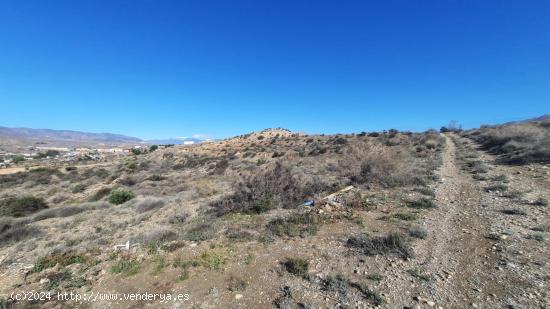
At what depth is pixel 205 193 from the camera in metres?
15.4

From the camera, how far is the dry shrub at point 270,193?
10.5 meters

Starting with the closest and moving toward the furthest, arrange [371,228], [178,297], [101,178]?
[178,297] → [371,228] → [101,178]

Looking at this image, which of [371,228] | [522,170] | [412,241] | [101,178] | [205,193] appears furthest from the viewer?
[101,178]

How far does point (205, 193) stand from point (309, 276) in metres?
11.0

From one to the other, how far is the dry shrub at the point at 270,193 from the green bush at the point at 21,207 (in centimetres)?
1263

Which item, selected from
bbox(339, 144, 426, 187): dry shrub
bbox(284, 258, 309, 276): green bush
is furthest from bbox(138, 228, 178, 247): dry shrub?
bbox(339, 144, 426, 187): dry shrub

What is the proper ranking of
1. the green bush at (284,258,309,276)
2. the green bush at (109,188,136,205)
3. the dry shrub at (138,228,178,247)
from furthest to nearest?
the green bush at (109,188,136,205) → the dry shrub at (138,228,178,247) → the green bush at (284,258,309,276)

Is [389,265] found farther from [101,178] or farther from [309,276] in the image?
[101,178]

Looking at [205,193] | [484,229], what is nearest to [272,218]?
[484,229]

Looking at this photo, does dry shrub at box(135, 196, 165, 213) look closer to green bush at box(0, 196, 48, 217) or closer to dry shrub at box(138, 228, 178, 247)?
dry shrub at box(138, 228, 178, 247)

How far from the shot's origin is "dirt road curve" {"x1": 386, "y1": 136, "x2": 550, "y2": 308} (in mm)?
4531

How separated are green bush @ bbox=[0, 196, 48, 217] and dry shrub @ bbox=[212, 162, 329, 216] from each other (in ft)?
41.4

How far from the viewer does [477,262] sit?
5.61 metres

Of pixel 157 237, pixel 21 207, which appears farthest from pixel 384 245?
pixel 21 207
